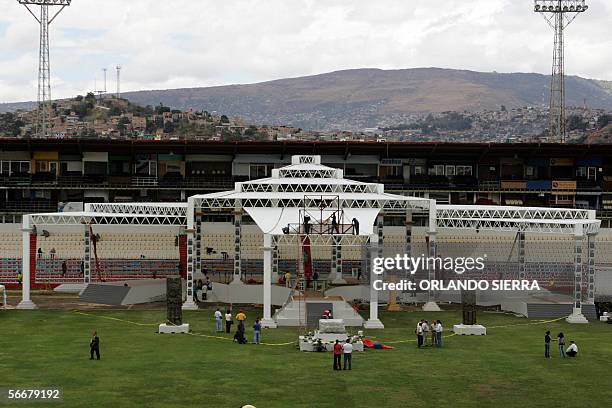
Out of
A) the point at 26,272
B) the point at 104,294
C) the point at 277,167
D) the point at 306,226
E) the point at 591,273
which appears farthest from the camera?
the point at 277,167

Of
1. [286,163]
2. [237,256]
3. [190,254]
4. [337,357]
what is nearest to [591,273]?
[337,357]

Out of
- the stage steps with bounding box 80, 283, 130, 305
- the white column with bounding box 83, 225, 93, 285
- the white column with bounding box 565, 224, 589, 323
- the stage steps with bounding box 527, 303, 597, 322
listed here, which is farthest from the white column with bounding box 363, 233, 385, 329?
the white column with bounding box 83, 225, 93, 285

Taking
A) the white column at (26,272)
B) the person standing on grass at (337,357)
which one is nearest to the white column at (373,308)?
the person standing on grass at (337,357)

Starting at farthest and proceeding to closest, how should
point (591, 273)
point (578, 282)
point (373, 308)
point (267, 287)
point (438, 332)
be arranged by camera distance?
point (591, 273) < point (578, 282) < point (267, 287) < point (373, 308) < point (438, 332)

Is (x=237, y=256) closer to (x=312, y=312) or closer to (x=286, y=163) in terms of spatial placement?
(x=312, y=312)

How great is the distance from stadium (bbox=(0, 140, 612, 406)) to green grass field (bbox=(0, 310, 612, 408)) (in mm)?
273

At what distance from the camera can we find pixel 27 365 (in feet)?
121

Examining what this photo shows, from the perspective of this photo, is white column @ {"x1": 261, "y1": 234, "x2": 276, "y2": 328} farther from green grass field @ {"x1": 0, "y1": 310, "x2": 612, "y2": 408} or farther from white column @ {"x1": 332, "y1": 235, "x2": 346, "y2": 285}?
white column @ {"x1": 332, "y1": 235, "x2": 346, "y2": 285}

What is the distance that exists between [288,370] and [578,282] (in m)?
21.8

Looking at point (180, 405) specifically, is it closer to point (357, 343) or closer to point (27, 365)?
point (27, 365)

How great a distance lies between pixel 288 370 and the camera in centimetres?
3659

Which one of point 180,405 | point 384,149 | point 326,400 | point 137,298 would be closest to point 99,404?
point 180,405

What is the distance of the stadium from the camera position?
4722 centimetres

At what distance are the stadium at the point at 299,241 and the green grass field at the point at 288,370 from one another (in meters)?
0.27
